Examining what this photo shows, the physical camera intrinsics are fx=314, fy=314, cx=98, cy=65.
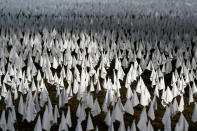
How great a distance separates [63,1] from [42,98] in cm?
3198

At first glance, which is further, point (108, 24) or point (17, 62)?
point (108, 24)

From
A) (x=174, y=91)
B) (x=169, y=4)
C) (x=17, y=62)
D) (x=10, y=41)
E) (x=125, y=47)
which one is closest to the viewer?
(x=174, y=91)

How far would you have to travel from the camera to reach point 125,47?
1600cm

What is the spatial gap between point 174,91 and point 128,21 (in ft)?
51.7

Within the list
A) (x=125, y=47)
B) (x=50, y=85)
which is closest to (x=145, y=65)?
(x=125, y=47)

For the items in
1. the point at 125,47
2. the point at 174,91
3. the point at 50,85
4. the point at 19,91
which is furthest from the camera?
the point at 125,47

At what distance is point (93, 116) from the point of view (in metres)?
8.62

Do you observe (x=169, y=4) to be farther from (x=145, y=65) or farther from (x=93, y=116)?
(x=93, y=116)

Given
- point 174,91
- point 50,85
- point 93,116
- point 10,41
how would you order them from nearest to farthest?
point 93,116 → point 174,91 → point 50,85 → point 10,41

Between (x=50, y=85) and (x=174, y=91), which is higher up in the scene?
(x=174, y=91)

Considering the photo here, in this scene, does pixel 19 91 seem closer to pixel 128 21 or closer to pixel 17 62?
pixel 17 62

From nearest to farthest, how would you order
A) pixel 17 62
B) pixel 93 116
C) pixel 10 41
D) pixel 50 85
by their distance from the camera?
pixel 93 116
pixel 50 85
pixel 17 62
pixel 10 41

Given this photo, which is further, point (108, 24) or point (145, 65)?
point (108, 24)

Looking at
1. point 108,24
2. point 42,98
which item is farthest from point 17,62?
A: point 108,24
